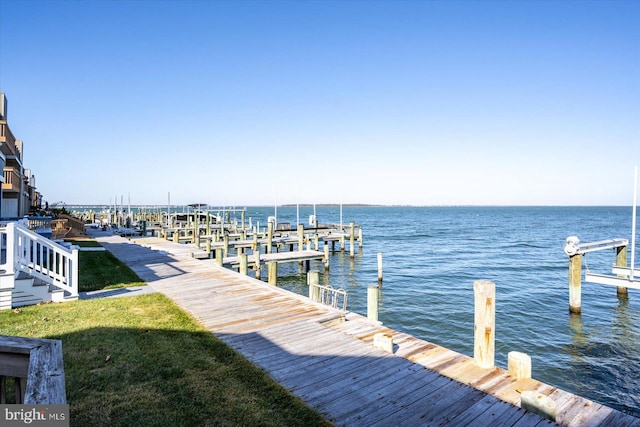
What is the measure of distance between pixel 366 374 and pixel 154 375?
127 inches

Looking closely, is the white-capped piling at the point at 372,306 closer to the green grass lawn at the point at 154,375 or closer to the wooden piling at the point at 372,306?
the wooden piling at the point at 372,306

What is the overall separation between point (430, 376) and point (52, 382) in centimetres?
510

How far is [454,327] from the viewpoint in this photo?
14.5m

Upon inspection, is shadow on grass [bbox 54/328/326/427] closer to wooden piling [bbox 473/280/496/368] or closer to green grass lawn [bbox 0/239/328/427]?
green grass lawn [bbox 0/239/328/427]

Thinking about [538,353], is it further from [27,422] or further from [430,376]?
[27,422]

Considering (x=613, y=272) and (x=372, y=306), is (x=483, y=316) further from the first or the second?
(x=613, y=272)

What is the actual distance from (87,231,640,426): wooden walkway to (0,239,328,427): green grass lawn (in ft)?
1.34

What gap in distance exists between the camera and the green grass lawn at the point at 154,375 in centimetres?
449

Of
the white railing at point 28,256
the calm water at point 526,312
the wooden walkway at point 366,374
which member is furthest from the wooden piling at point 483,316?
the white railing at point 28,256

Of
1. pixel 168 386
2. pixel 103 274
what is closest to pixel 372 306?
pixel 168 386

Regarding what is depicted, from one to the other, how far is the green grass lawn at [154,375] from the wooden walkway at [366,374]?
408 millimetres

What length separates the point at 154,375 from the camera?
5512mm

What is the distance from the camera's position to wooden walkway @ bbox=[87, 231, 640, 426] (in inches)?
187

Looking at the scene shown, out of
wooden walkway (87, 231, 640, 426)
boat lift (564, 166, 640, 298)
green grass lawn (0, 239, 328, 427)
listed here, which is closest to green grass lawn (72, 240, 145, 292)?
green grass lawn (0, 239, 328, 427)
